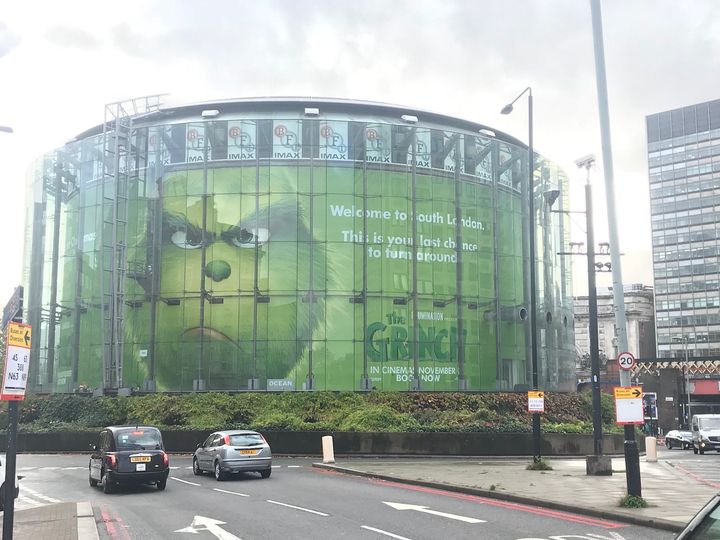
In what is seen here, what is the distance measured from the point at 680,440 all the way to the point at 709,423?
7206mm

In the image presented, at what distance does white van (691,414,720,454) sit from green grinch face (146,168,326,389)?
22.3 meters

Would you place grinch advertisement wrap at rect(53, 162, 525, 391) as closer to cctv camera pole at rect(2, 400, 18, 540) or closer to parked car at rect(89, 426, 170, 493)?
parked car at rect(89, 426, 170, 493)

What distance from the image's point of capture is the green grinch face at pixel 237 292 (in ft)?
142

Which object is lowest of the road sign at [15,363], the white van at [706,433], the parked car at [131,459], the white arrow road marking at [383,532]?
the white van at [706,433]

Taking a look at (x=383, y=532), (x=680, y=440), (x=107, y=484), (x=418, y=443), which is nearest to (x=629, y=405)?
(x=383, y=532)

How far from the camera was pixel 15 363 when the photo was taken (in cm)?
986

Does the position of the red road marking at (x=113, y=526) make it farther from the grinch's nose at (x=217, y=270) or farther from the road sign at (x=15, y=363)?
the grinch's nose at (x=217, y=270)

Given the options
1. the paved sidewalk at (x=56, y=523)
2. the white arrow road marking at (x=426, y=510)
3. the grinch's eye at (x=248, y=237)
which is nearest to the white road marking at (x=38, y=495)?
the paved sidewalk at (x=56, y=523)

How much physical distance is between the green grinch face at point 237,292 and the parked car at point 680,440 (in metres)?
25.8

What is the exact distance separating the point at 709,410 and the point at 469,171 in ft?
182

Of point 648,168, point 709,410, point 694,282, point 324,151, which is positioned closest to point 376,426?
point 324,151

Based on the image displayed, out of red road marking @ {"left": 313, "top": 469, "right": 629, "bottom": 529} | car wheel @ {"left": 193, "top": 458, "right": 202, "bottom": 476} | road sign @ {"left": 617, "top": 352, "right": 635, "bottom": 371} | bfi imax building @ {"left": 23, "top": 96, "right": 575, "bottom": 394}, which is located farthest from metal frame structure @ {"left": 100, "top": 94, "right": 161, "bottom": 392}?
road sign @ {"left": 617, "top": 352, "right": 635, "bottom": 371}

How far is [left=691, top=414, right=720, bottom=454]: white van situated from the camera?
42.9 m

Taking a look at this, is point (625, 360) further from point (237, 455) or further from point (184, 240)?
point (184, 240)
